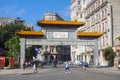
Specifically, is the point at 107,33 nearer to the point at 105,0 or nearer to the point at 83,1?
the point at 105,0

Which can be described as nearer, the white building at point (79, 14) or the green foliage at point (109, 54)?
the green foliage at point (109, 54)

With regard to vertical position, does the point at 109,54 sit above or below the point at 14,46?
below

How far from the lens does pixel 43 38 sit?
56344 millimetres

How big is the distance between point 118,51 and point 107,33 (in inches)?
407

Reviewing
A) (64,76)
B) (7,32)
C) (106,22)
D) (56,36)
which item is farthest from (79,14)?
(64,76)

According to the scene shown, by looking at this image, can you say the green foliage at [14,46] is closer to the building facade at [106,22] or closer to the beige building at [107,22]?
the building facade at [106,22]

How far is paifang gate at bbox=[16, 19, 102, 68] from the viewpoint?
183ft

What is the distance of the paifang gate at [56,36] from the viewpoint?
5584 centimetres

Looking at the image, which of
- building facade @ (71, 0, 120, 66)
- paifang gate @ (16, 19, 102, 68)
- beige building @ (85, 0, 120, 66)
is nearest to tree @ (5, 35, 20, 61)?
paifang gate @ (16, 19, 102, 68)

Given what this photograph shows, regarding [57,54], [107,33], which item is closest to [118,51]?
[107,33]

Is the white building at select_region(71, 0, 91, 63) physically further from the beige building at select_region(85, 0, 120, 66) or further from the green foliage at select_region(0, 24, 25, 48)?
the green foliage at select_region(0, 24, 25, 48)

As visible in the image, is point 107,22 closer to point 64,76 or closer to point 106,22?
point 106,22

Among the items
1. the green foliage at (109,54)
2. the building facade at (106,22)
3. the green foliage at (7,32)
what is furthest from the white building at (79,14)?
the green foliage at (109,54)

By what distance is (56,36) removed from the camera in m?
56.7
